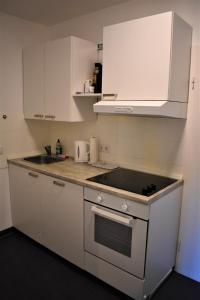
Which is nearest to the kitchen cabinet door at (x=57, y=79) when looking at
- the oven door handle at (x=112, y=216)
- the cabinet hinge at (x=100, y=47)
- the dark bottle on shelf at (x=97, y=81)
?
the dark bottle on shelf at (x=97, y=81)

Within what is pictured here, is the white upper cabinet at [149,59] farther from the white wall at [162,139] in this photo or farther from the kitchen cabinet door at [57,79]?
the kitchen cabinet door at [57,79]

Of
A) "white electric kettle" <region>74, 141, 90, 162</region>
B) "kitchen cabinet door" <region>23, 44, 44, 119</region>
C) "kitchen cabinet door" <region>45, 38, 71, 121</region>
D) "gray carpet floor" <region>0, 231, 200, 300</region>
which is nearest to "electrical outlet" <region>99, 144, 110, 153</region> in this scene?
"white electric kettle" <region>74, 141, 90, 162</region>

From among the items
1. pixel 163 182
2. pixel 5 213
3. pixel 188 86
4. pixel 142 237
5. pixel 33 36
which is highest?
pixel 33 36

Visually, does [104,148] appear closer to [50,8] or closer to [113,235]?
[113,235]

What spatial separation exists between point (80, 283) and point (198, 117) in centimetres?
172

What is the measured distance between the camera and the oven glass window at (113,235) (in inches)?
69.0

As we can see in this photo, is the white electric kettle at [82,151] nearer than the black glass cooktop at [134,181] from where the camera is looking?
No

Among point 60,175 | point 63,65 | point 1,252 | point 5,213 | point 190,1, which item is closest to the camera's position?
point 190,1

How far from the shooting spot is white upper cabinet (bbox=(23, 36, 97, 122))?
2.25m

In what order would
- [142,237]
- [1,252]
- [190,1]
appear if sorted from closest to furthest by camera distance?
[142,237] → [190,1] → [1,252]

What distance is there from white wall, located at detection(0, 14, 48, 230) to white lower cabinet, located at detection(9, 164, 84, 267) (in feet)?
0.36

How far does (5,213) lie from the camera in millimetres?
2734

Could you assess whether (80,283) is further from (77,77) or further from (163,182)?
(77,77)

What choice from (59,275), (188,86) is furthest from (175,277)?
(188,86)
